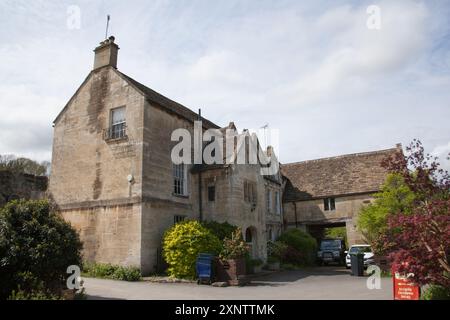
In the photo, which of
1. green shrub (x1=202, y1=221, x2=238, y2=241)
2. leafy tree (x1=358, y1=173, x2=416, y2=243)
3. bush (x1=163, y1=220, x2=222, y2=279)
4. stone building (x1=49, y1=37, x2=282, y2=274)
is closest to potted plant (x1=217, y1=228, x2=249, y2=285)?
bush (x1=163, y1=220, x2=222, y2=279)

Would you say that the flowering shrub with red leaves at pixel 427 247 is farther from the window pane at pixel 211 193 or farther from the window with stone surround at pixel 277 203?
the window with stone surround at pixel 277 203

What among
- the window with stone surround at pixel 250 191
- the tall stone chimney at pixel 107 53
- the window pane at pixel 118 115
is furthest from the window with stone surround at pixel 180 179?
the tall stone chimney at pixel 107 53

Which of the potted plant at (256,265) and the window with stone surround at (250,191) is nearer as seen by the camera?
the potted plant at (256,265)

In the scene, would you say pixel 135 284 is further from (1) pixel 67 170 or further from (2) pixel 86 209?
(1) pixel 67 170

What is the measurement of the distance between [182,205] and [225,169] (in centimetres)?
320

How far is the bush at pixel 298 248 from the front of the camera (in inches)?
1064

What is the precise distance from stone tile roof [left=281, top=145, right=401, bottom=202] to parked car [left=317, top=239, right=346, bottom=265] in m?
4.84

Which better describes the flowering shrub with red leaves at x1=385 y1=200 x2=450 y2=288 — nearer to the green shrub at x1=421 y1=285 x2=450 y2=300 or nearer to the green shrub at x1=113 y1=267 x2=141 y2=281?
the green shrub at x1=421 y1=285 x2=450 y2=300

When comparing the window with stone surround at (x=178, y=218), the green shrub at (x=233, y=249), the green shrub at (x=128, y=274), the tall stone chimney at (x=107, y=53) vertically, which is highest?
the tall stone chimney at (x=107, y=53)

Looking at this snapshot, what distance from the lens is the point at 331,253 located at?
94.7 ft

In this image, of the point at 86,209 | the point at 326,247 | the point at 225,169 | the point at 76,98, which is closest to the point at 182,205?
the point at 225,169

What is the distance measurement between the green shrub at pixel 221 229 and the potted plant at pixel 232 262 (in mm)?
1552

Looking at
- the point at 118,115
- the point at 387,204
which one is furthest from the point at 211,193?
the point at 387,204

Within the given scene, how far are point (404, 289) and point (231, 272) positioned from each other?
7.71 m
